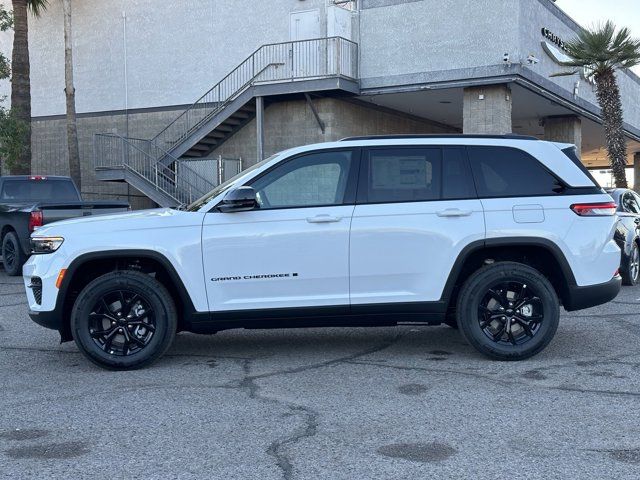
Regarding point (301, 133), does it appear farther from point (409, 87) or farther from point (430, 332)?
point (430, 332)

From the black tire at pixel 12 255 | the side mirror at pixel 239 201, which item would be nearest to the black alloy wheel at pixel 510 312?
the side mirror at pixel 239 201

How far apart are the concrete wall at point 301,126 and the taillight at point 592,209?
17.0 metres

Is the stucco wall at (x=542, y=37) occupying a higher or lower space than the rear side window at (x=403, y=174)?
higher

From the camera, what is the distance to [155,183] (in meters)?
23.3

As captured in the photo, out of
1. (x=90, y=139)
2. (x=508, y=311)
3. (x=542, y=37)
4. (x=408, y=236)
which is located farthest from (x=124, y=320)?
(x=90, y=139)

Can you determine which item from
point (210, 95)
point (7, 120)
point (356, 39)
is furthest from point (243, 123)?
point (7, 120)

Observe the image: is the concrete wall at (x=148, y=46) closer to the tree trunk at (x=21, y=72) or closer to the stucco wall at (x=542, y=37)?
the tree trunk at (x=21, y=72)

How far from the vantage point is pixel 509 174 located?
654cm

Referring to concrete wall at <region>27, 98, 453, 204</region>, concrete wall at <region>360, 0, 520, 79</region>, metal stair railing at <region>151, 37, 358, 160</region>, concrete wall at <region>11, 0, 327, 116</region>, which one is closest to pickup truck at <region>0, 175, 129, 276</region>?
metal stair railing at <region>151, 37, 358, 160</region>

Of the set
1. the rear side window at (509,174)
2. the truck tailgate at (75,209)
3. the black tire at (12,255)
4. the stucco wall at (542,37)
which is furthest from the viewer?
the stucco wall at (542,37)

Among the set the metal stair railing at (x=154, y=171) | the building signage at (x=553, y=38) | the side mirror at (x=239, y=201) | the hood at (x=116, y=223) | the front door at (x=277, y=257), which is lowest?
the front door at (x=277, y=257)

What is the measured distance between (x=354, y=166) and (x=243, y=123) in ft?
61.1

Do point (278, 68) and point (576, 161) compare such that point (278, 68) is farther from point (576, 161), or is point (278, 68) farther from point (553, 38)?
point (576, 161)

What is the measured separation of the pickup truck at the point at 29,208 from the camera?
12.4 meters
